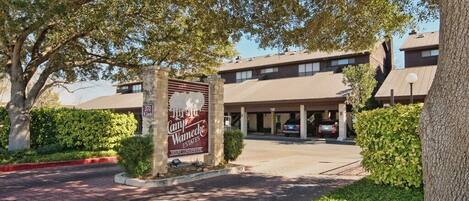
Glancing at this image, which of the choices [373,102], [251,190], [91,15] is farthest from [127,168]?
[373,102]

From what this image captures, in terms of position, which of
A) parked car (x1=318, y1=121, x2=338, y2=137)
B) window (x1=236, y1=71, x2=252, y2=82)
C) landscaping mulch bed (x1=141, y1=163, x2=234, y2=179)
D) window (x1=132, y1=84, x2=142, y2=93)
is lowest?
landscaping mulch bed (x1=141, y1=163, x2=234, y2=179)

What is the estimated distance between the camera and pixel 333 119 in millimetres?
31000

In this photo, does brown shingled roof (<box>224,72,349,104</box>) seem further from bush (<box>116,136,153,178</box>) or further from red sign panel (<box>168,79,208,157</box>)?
bush (<box>116,136,153,178</box>)

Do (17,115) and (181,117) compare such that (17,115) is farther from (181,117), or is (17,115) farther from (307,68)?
(307,68)

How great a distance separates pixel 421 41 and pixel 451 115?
29.7 meters

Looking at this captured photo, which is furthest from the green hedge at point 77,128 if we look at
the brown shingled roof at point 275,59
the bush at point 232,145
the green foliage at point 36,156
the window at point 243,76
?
the window at point 243,76

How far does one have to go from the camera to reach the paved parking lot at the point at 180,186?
9008 millimetres

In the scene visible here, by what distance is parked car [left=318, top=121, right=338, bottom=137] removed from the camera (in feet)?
94.3

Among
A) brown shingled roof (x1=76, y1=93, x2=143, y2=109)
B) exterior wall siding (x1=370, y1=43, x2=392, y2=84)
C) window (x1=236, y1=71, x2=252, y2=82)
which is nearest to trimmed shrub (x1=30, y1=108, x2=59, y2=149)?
brown shingled roof (x1=76, y1=93, x2=143, y2=109)

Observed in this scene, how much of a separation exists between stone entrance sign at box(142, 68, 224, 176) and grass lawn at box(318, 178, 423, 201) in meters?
4.80

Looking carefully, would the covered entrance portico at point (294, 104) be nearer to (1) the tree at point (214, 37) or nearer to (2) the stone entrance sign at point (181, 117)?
(1) the tree at point (214, 37)

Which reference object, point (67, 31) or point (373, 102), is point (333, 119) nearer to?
point (373, 102)

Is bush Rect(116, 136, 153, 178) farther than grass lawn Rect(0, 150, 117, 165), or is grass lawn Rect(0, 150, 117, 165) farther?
grass lawn Rect(0, 150, 117, 165)

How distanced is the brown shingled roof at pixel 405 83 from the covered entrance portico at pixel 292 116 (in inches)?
114
